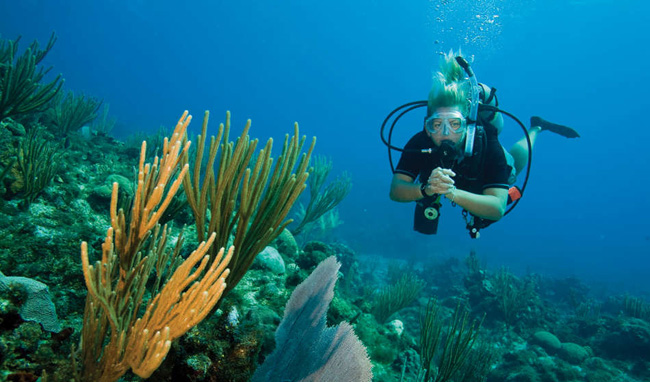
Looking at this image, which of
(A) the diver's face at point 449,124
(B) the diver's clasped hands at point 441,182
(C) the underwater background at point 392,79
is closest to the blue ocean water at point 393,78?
(C) the underwater background at point 392,79

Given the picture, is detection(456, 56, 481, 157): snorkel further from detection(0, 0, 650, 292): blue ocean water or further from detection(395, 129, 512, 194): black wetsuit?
detection(0, 0, 650, 292): blue ocean water

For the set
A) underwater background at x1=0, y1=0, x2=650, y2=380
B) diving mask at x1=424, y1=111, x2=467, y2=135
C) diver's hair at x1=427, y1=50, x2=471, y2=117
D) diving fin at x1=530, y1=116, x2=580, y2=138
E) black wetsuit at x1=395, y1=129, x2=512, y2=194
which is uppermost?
underwater background at x1=0, y1=0, x2=650, y2=380

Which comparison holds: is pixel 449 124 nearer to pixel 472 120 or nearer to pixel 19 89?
pixel 472 120

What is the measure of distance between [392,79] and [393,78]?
0.78 m

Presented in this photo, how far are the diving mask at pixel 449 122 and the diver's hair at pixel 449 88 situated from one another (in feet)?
0.53

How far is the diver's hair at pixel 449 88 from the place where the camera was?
3.93 m

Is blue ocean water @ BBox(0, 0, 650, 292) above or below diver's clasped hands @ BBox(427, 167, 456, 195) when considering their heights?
above

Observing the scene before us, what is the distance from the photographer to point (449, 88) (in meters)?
4.01

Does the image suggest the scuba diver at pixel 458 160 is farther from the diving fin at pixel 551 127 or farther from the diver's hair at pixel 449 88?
the diving fin at pixel 551 127

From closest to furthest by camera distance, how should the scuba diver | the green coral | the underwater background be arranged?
the scuba diver
the green coral
the underwater background

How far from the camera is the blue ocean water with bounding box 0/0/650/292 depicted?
51.0 metres

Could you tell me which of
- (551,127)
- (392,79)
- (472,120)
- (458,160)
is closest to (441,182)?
(458,160)

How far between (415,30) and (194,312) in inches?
3611

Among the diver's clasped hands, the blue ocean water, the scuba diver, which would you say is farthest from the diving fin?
the blue ocean water
